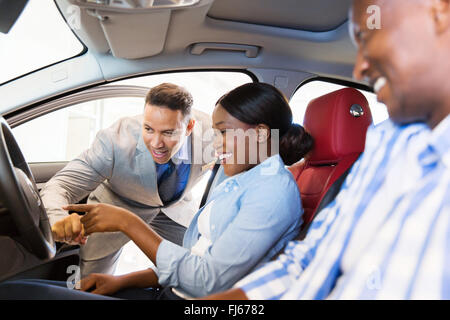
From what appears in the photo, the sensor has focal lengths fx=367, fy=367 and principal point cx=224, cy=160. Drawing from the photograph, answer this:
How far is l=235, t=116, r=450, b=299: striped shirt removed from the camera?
0.46 m

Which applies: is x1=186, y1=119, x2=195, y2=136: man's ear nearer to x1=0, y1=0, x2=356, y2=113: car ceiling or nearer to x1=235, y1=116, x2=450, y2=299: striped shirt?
x1=0, y1=0, x2=356, y2=113: car ceiling

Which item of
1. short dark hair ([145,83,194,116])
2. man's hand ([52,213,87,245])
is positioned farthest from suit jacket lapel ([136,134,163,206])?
man's hand ([52,213,87,245])

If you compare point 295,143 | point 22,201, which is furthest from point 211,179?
point 22,201

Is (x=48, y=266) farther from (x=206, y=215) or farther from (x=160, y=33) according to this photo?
(x=160, y=33)

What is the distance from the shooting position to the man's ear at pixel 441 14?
0.45 metres

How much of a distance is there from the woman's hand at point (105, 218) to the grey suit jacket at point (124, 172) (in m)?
0.43

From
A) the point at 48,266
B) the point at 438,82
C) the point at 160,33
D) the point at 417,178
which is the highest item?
the point at 160,33

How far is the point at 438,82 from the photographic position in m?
0.46

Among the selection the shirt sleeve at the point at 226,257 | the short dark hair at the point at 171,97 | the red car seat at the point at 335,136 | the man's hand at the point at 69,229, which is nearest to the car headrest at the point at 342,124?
the red car seat at the point at 335,136

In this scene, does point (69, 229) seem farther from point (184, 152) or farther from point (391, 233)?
point (391, 233)

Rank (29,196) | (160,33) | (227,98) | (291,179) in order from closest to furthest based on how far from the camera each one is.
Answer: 1. (29,196)
2. (291,179)
3. (227,98)
4. (160,33)

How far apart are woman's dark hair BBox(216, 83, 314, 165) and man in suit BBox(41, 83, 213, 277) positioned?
23.4 inches
